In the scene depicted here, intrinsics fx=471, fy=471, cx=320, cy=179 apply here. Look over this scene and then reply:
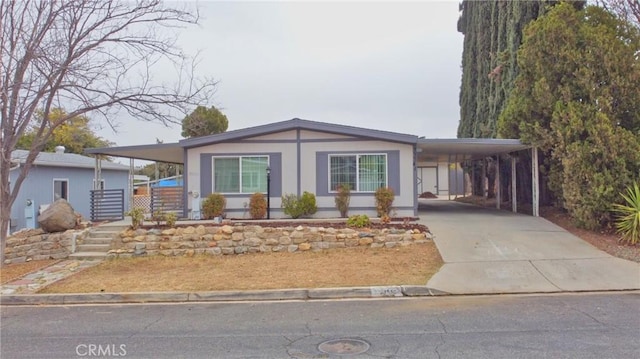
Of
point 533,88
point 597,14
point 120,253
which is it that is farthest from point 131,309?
point 597,14

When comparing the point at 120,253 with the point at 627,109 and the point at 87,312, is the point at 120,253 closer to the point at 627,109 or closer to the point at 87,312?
the point at 87,312

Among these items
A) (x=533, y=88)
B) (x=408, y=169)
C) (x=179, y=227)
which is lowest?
(x=179, y=227)

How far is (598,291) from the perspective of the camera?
26.0ft

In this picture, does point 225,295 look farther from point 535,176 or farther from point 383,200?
point 535,176

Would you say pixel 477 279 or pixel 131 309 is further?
pixel 477 279

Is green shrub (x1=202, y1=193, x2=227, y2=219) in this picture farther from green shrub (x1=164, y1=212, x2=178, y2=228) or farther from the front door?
the front door

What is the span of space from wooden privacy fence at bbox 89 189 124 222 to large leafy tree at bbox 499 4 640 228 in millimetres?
13275

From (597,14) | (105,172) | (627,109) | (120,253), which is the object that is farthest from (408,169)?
(105,172)

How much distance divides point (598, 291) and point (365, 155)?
25.6ft

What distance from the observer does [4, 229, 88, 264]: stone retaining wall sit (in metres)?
12.3

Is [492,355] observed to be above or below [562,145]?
below

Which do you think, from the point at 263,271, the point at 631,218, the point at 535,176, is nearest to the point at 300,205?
the point at 263,271

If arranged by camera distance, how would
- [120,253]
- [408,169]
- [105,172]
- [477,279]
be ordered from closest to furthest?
[477,279]
[120,253]
[408,169]
[105,172]

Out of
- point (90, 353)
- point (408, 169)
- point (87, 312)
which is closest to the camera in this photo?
point (90, 353)
